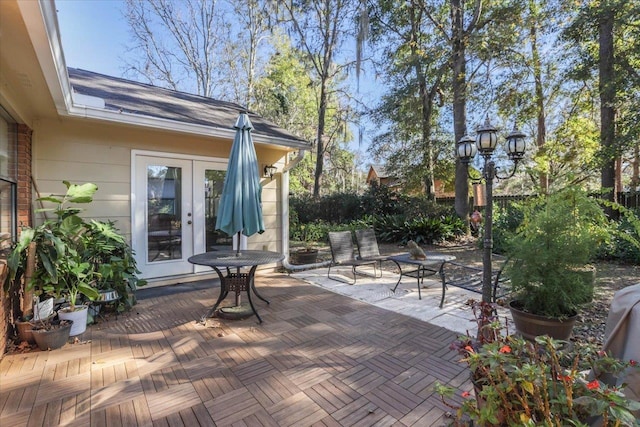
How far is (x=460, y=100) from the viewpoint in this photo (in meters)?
8.91

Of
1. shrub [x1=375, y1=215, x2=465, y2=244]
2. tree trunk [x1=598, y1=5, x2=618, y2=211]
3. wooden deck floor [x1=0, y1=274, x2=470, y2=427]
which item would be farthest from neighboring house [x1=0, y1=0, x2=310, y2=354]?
tree trunk [x1=598, y1=5, x2=618, y2=211]

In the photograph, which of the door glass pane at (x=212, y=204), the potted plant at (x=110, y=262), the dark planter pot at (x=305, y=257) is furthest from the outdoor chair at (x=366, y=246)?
the potted plant at (x=110, y=262)

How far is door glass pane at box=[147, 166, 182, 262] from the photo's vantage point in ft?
15.2

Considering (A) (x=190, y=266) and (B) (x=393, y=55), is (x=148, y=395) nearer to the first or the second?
(A) (x=190, y=266)

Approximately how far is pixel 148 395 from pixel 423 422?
69.7 inches

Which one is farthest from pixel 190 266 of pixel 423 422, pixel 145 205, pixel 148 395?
pixel 423 422

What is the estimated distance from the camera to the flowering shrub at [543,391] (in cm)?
100

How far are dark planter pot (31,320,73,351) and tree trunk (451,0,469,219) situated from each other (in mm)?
8750

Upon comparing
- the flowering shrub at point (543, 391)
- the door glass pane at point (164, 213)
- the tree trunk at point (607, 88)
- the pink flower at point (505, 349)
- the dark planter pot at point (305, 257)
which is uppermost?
the tree trunk at point (607, 88)

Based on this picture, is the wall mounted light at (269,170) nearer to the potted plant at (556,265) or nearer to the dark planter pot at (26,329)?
the dark planter pot at (26,329)

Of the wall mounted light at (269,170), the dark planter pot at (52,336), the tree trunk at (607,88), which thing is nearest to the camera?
the dark planter pot at (52,336)

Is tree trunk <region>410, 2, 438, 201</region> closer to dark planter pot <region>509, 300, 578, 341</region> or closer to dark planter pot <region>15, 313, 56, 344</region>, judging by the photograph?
dark planter pot <region>509, 300, 578, 341</region>

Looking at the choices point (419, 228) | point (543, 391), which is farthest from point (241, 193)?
point (419, 228)

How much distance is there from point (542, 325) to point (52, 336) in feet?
13.8
